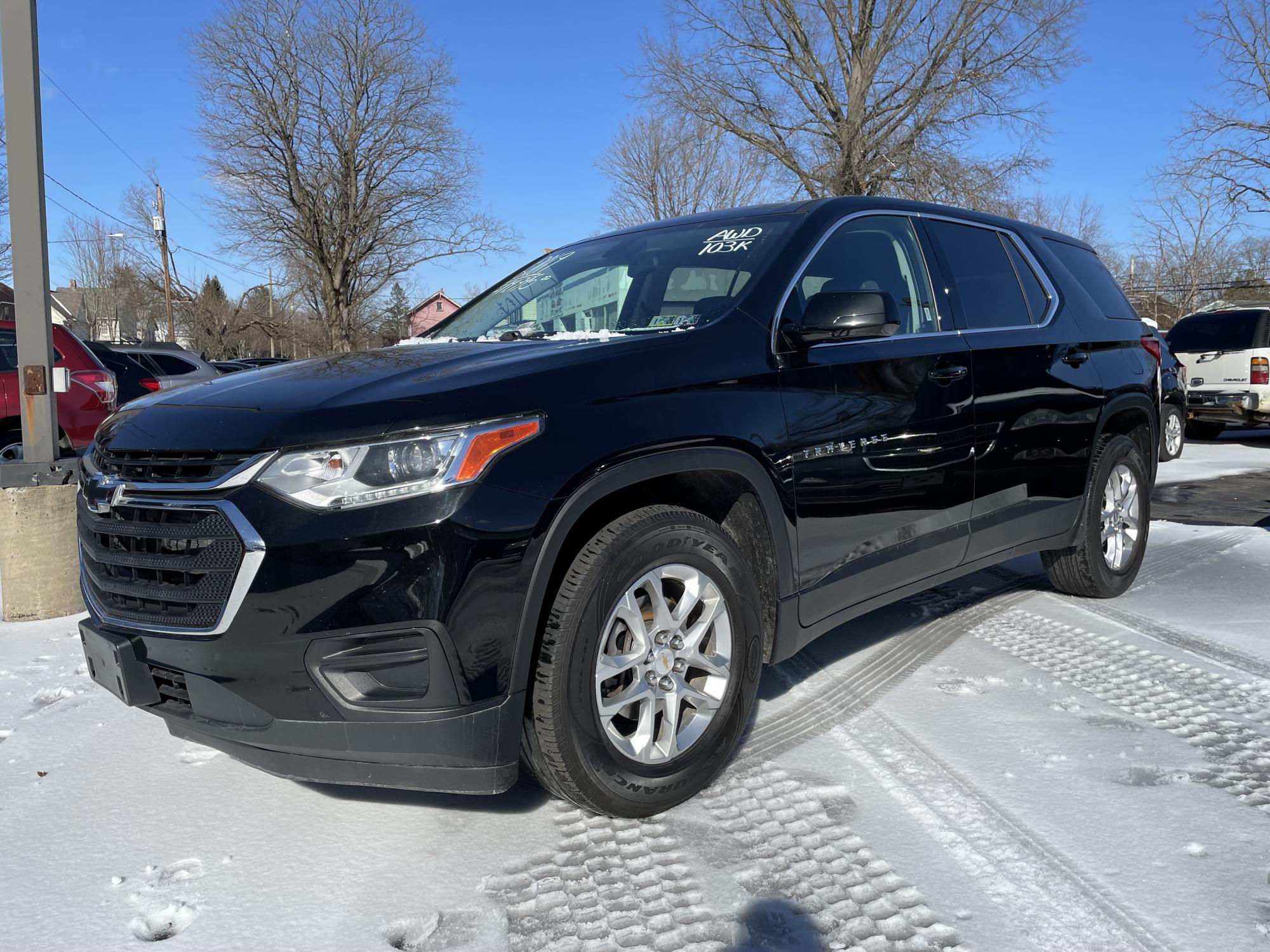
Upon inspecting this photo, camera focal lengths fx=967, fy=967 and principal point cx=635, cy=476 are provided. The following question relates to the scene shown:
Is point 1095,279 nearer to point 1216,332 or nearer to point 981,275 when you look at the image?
point 981,275

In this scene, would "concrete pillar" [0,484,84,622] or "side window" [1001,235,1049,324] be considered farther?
"concrete pillar" [0,484,84,622]

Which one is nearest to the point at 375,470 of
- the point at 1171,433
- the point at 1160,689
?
the point at 1160,689

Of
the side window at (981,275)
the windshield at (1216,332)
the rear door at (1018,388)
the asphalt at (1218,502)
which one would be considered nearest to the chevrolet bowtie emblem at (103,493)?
the rear door at (1018,388)

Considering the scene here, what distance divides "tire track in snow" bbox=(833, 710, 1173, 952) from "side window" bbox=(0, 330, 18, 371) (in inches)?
299

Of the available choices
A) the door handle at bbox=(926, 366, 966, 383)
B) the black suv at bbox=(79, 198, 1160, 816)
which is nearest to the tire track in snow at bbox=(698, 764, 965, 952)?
Answer: the black suv at bbox=(79, 198, 1160, 816)

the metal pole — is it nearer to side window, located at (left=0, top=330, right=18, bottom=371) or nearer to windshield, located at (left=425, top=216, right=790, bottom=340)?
windshield, located at (left=425, top=216, right=790, bottom=340)

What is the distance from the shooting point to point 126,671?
2.47 meters

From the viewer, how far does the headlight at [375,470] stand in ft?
7.36

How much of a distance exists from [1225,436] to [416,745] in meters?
16.2

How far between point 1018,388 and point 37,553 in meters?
4.71

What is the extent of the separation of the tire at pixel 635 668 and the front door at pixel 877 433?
1.23 ft

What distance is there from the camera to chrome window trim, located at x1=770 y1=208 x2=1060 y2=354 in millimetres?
3160

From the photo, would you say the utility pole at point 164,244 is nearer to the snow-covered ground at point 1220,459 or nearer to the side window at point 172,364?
the side window at point 172,364

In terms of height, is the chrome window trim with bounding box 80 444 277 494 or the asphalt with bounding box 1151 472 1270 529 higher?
the chrome window trim with bounding box 80 444 277 494
